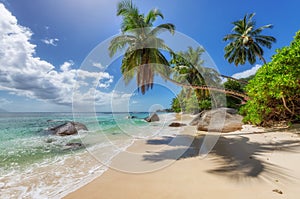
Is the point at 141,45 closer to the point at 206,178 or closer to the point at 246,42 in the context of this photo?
the point at 206,178

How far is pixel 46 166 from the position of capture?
516 centimetres

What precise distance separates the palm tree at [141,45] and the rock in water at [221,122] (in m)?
4.56

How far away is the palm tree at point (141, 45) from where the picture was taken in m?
10.6

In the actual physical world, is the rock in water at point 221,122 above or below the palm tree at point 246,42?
below

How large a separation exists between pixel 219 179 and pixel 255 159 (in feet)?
5.77

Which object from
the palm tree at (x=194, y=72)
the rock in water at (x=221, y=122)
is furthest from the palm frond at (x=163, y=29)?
the palm tree at (x=194, y=72)

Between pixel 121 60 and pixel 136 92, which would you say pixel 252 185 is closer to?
pixel 136 92

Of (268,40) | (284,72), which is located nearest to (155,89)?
(284,72)

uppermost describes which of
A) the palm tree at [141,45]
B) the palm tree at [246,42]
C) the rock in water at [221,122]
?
the palm tree at [246,42]

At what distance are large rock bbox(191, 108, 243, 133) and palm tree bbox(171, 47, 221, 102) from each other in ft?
38.6

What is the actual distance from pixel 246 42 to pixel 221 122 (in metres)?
17.0

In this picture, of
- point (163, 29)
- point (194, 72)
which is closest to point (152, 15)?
point (163, 29)

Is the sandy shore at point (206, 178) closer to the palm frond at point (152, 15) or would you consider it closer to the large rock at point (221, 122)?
the large rock at point (221, 122)

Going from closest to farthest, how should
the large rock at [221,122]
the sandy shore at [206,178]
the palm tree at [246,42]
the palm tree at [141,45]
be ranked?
the sandy shore at [206,178] → the large rock at [221,122] → the palm tree at [141,45] → the palm tree at [246,42]
